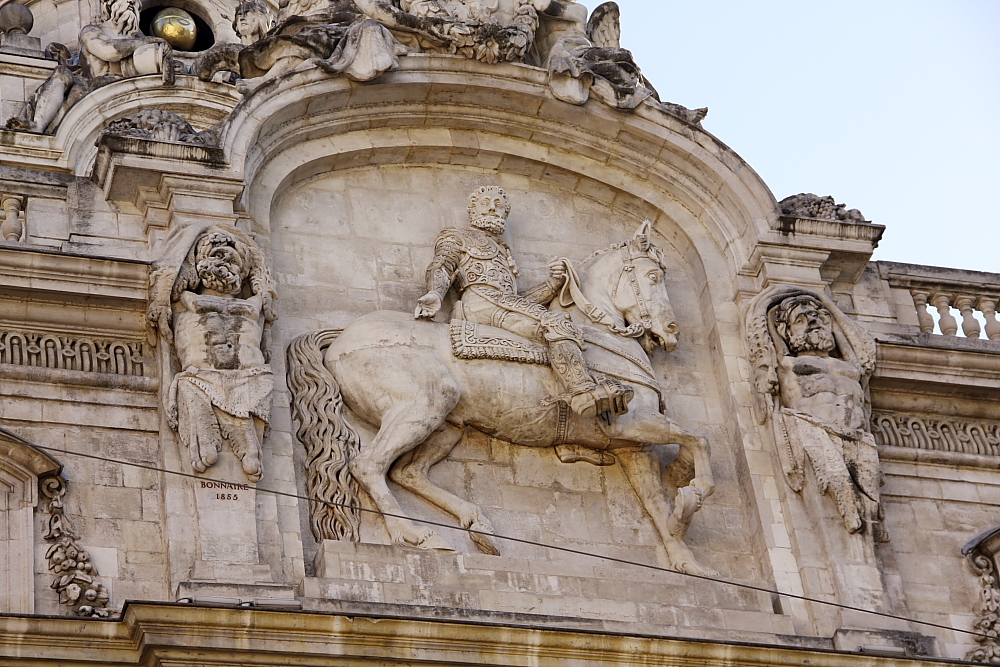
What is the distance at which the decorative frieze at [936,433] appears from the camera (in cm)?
1680

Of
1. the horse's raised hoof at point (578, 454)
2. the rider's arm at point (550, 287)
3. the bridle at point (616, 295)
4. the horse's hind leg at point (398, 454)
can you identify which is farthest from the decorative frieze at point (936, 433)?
the horse's hind leg at point (398, 454)

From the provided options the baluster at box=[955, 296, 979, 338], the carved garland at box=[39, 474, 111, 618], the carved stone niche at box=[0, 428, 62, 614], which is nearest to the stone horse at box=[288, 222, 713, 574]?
the carved garland at box=[39, 474, 111, 618]

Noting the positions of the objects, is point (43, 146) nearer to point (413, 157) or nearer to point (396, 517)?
point (413, 157)

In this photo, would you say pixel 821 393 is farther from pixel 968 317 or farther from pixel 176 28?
pixel 176 28

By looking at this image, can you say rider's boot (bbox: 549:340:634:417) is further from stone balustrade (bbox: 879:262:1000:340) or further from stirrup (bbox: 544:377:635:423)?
stone balustrade (bbox: 879:262:1000:340)

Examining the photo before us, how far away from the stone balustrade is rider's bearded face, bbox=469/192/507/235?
3171 mm

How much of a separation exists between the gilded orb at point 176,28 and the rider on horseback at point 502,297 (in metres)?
9.15

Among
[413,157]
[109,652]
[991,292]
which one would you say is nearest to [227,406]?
[109,652]

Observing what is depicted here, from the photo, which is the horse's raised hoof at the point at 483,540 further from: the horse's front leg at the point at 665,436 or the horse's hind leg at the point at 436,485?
the horse's front leg at the point at 665,436

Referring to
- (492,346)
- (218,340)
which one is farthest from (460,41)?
(218,340)

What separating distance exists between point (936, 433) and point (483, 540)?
4.07 metres

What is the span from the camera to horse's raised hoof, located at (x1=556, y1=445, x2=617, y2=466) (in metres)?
15.7

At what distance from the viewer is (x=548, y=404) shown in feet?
50.9

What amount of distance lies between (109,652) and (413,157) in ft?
18.4
